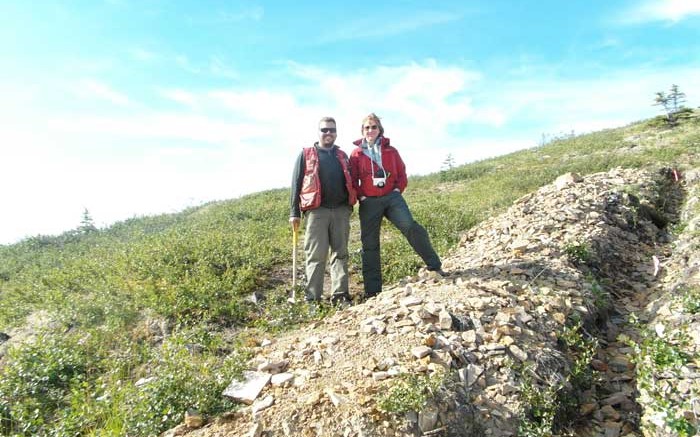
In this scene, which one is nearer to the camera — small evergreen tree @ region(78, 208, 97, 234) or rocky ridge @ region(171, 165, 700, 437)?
rocky ridge @ region(171, 165, 700, 437)

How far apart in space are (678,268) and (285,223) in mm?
8878

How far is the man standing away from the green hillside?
69cm

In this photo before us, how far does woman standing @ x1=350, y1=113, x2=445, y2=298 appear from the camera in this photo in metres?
6.46

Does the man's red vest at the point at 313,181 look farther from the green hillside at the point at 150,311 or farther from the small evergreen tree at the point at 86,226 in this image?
the small evergreen tree at the point at 86,226

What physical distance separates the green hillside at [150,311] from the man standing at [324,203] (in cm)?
69

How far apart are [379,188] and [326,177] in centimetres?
76

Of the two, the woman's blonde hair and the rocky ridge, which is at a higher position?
the woman's blonde hair

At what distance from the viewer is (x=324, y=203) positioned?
21.7ft

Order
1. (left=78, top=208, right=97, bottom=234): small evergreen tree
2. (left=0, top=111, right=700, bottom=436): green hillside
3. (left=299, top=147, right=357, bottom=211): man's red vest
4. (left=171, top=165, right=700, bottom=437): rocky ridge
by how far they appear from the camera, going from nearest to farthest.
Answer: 1. (left=171, top=165, right=700, bottom=437): rocky ridge
2. (left=0, top=111, right=700, bottom=436): green hillside
3. (left=299, top=147, right=357, bottom=211): man's red vest
4. (left=78, top=208, right=97, bottom=234): small evergreen tree

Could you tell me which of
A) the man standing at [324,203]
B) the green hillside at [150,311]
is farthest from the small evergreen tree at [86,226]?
the man standing at [324,203]

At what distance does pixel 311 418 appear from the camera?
3547 millimetres

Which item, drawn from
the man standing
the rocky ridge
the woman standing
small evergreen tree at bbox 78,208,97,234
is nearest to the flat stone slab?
the rocky ridge

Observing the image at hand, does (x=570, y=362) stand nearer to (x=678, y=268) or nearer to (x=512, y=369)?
(x=512, y=369)

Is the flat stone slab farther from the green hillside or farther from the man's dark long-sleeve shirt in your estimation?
the man's dark long-sleeve shirt
